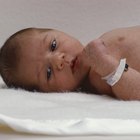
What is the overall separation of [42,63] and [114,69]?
24 cm

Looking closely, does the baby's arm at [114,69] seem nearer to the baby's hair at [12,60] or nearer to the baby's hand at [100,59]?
the baby's hand at [100,59]

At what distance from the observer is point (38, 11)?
5.64ft

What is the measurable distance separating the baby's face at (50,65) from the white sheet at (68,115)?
13 centimetres

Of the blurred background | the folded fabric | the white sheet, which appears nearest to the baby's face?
the white sheet

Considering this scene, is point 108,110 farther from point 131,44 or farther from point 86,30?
point 86,30

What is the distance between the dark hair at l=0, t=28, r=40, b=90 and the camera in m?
1.20

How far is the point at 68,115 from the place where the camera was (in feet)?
2.76

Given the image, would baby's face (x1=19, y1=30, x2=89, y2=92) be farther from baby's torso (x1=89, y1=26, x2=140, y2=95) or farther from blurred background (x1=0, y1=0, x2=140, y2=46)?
blurred background (x1=0, y1=0, x2=140, y2=46)

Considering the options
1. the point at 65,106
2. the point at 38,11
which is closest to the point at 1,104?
the point at 65,106

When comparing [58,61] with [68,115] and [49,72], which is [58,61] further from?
[68,115]

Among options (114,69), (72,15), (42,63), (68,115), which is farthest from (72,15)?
(68,115)

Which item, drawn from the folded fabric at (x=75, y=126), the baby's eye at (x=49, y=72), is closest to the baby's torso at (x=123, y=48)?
the baby's eye at (x=49, y=72)

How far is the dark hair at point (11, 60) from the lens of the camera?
1.20 meters

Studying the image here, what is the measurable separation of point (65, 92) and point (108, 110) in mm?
294
